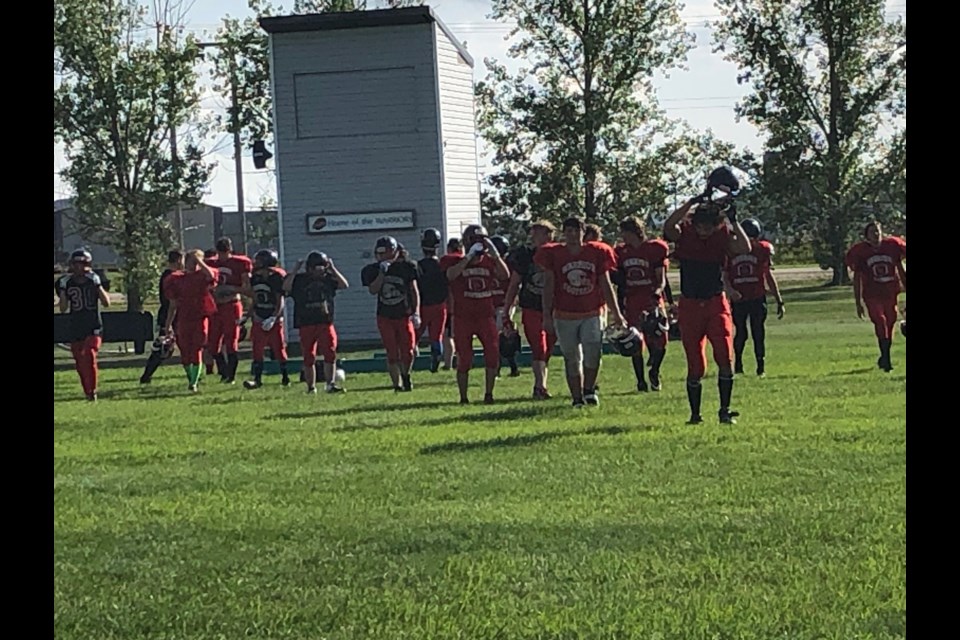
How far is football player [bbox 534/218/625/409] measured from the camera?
618 inches

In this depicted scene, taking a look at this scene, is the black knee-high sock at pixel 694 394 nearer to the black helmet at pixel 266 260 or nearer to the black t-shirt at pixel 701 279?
the black t-shirt at pixel 701 279

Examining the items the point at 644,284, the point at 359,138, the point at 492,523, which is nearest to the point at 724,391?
the point at 644,284

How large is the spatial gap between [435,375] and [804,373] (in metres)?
5.53

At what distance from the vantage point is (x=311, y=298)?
810 inches

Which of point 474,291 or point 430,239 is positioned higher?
point 430,239

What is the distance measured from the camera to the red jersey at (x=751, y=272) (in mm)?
20578

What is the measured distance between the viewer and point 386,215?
116 feet

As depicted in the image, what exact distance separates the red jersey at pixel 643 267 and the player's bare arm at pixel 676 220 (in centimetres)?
402

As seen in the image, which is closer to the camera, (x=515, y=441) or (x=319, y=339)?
(x=515, y=441)

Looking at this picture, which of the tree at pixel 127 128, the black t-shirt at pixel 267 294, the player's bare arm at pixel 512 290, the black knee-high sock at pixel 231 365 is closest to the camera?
the player's bare arm at pixel 512 290

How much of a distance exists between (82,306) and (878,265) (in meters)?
9.48

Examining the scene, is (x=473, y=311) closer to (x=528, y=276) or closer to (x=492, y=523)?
(x=528, y=276)

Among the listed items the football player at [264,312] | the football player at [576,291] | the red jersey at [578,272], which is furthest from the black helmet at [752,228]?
the football player at [264,312]
